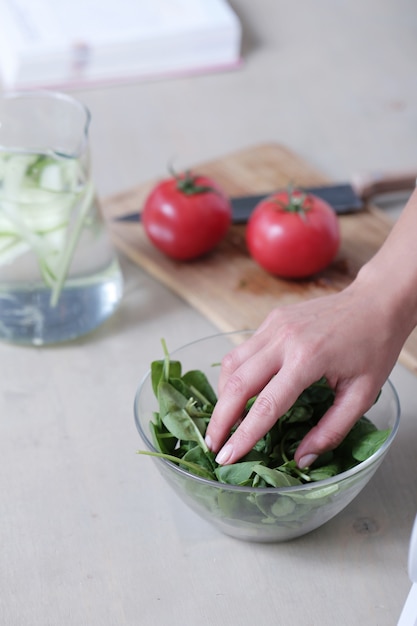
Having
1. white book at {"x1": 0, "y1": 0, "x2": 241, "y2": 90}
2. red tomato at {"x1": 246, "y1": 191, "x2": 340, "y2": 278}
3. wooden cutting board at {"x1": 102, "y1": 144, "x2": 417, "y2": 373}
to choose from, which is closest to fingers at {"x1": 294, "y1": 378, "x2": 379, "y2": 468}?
wooden cutting board at {"x1": 102, "y1": 144, "x2": 417, "y2": 373}

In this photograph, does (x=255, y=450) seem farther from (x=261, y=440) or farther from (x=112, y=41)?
(x=112, y=41)

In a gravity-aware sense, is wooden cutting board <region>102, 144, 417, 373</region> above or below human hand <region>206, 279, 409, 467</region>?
below

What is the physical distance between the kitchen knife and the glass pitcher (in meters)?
0.24

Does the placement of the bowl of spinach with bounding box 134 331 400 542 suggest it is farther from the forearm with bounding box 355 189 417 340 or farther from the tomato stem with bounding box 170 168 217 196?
Answer: the tomato stem with bounding box 170 168 217 196

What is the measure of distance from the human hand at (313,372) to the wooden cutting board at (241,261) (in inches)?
9.6

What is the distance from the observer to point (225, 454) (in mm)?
760

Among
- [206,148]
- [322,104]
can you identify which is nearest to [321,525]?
[206,148]

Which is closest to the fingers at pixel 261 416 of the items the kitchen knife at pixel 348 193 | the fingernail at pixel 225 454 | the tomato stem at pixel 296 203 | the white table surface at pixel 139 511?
the fingernail at pixel 225 454

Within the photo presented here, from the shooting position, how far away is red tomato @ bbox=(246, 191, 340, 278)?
1.15 metres

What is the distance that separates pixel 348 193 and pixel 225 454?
Answer: 26.3 inches

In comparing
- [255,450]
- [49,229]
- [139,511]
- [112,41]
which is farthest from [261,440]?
[112,41]

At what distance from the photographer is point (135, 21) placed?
1.71 m

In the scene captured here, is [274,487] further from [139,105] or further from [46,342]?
[139,105]

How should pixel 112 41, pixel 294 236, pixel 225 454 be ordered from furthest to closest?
pixel 112 41 → pixel 294 236 → pixel 225 454
